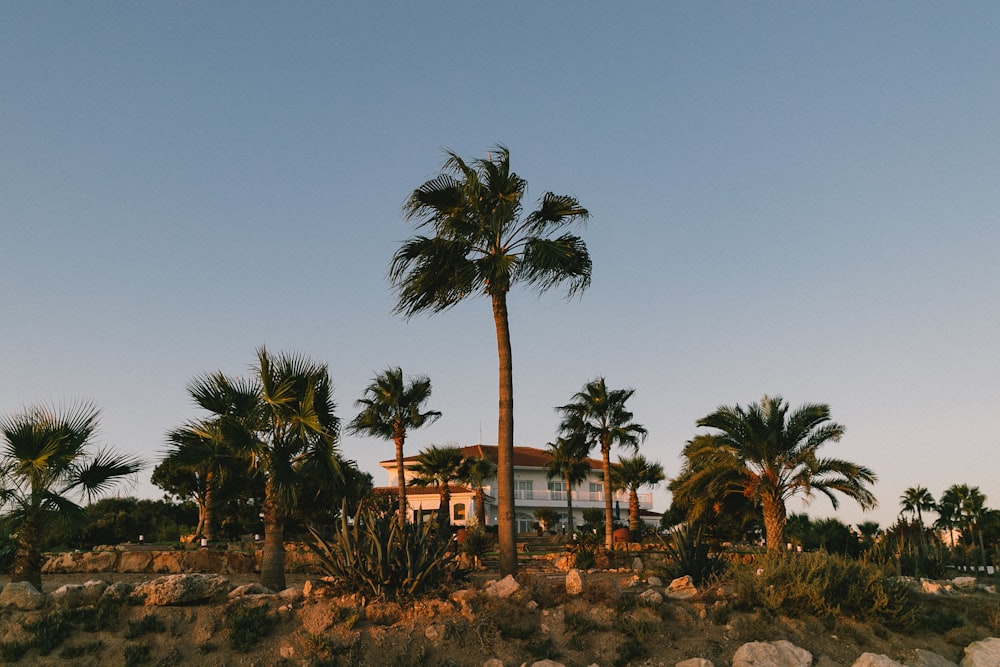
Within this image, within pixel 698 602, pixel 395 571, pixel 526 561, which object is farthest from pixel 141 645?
pixel 526 561

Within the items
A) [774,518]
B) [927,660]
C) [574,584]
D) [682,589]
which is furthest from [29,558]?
[774,518]

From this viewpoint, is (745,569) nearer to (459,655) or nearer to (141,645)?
(459,655)

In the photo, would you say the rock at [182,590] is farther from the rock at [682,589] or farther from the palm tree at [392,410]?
the palm tree at [392,410]

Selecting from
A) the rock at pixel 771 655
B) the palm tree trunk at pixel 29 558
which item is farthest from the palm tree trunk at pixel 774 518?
the palm tree trunk at pixel 29 558

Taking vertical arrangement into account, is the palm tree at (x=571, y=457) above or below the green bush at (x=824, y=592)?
above

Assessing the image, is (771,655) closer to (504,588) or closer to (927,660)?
(927,660)

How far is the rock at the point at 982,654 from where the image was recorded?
1182cm

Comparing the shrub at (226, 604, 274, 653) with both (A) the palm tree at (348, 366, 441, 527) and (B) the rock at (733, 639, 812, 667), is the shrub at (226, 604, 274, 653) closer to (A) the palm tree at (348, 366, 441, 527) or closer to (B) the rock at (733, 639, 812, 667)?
(B) the rock at (733, 639, 812, 667)

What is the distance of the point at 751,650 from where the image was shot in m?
11.2

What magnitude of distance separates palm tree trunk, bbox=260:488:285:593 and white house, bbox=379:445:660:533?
142ft

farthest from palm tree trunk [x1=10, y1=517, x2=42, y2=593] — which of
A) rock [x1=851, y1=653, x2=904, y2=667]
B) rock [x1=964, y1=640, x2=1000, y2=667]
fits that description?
rock [x1=964, y1=640, x2=1000, y2=667]

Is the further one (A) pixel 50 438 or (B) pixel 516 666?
(A) pixel 50 438

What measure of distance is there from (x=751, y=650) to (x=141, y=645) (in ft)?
29.3

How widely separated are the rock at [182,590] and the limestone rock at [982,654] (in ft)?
39.3
